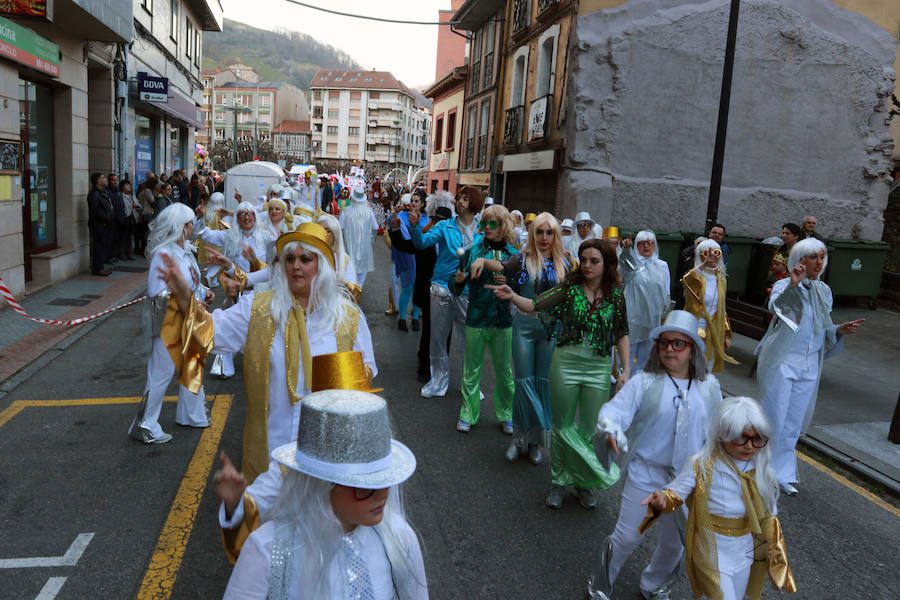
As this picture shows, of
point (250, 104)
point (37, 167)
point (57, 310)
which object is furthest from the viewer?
point (250, 104)

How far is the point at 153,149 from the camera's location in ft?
71.6

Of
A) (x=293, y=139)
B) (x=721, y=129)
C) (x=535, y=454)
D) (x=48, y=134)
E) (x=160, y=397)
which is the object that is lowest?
(x=535, y=454)

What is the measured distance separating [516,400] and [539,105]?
49.2 feet

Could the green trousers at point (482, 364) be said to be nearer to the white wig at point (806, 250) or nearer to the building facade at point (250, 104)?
the white wig at point (806, 250)

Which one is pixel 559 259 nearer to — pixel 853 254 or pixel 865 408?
pixel 865 408

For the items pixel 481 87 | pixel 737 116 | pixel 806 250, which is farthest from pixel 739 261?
Answer: pixel 481 87

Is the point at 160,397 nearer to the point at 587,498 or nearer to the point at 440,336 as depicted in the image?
the point at 440,336

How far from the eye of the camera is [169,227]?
501cm

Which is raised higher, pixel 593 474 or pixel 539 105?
pixel 539 105

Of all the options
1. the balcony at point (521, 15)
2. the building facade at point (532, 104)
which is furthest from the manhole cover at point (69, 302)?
the balcony at point (521, 15)

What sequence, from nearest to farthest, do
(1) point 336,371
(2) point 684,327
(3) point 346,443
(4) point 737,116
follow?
(3) point 346,443 → (1) point 336,371 → (2) point 684,327 → (4) point 737,116

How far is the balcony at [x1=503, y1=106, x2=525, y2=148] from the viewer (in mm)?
21109

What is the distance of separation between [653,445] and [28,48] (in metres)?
10.7

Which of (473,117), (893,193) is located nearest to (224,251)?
(893,193)
